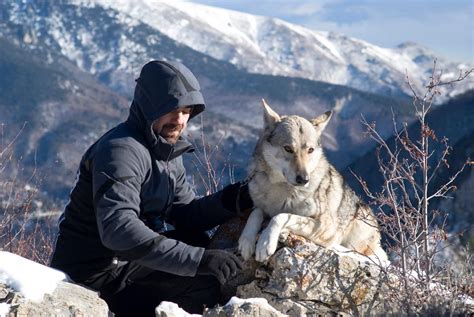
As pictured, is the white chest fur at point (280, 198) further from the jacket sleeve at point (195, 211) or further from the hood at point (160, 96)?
the hood at point (160, 96)

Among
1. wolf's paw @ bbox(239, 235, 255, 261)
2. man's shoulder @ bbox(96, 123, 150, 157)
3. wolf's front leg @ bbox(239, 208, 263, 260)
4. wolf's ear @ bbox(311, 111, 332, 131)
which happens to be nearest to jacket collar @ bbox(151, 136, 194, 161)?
man's shoulder @ bbox(96, 123, 150, 157)

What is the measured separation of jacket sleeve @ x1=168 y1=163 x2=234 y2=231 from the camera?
7.33 meters

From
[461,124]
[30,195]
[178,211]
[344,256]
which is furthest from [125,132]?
[461,124]

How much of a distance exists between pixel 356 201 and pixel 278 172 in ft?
3.98

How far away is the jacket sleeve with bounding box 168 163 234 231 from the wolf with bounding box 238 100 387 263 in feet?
1.46

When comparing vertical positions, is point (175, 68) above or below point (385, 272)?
above

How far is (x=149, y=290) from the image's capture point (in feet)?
22.2

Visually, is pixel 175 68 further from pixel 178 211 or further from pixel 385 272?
pixel 385 272

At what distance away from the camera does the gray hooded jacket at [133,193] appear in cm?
588

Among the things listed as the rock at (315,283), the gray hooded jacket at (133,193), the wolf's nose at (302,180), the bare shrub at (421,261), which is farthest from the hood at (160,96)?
the bare shrub at (421,261)

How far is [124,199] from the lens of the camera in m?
5.91

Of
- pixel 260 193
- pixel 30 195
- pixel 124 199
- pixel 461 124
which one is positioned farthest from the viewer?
pixel 461 124

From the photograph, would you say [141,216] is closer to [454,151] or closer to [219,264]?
[219,264]

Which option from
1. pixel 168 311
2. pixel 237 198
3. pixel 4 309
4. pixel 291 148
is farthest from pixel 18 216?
pixel 168 311
